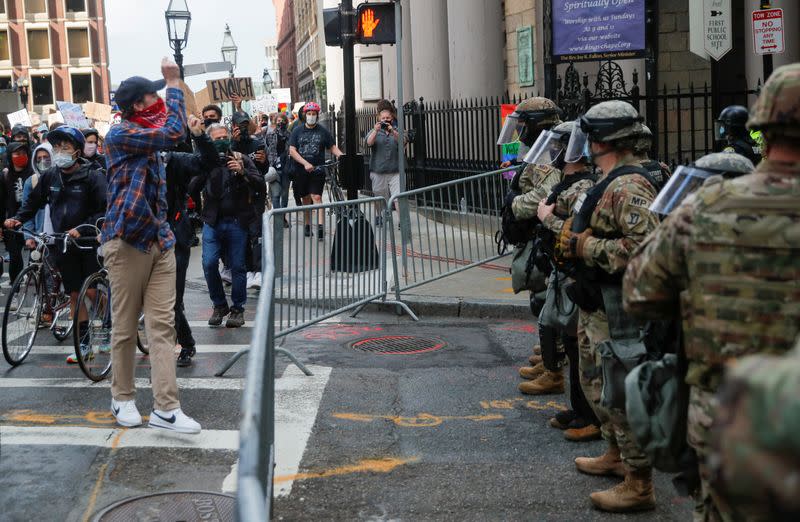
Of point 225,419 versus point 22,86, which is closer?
point 225,419

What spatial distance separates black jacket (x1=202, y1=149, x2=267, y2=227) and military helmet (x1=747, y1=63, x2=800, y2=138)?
23.3 ft

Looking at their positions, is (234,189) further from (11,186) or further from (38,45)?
(38,45)

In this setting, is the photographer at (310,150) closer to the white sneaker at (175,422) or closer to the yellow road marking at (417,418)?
the yellow road marking at (417,418)

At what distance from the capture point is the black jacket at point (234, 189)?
9.49m

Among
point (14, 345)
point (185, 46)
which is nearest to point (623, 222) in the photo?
point (14, 345)

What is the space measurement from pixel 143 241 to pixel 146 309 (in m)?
0.43

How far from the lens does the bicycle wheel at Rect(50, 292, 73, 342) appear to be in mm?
8953

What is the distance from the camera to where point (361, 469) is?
18.3ft

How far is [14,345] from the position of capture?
8.34 m

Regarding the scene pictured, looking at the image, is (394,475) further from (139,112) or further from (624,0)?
(624,0)

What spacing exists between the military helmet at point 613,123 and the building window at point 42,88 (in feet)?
285

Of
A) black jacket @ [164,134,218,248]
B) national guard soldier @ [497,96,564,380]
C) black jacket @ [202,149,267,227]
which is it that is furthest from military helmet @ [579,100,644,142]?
black jacket @ [202,149,267,227]

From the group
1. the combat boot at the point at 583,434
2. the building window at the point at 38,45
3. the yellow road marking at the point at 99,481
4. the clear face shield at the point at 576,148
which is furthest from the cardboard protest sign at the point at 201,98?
the building window at the point at 38,45

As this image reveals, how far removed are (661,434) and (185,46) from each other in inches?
761
